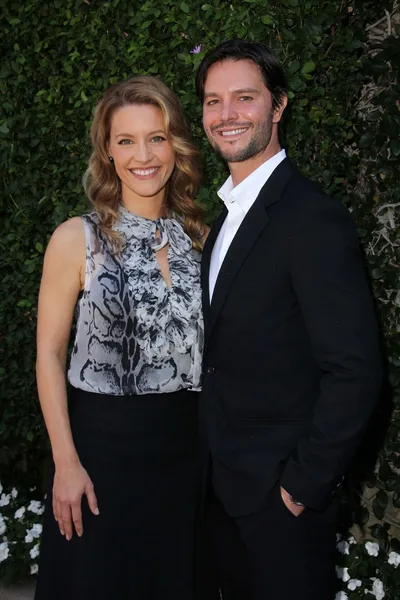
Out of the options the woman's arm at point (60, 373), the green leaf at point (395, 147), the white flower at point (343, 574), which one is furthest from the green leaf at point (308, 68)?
the white flower at point (343, 574)

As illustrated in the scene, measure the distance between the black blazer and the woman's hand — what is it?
0.54 m

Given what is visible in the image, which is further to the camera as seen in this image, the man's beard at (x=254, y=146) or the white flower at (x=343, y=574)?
the white flower at (x=343, y=574)

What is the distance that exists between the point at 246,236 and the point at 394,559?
6.90 ft

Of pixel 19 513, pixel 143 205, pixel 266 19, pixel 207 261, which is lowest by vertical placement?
pixel 19 513

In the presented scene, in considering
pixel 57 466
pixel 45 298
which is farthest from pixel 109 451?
pixel 45 298

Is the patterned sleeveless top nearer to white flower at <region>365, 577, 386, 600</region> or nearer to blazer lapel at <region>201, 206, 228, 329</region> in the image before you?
blazer lapel at <region>201, 206, 228, 329</region>

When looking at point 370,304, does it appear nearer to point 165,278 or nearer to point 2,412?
point 165,278

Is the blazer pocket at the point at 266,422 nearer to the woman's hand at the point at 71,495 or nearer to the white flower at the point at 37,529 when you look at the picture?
the woman's hand at the point at 71,495

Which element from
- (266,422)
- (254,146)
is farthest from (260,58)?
(266,422)

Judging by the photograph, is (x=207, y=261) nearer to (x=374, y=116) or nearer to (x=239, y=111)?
(x=239, y=111)

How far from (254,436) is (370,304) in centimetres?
62

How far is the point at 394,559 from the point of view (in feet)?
12.7

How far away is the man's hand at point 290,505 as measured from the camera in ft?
8.25

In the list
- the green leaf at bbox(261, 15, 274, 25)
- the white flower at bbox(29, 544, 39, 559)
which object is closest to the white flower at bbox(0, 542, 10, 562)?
the white flower at bbox(29, 544, 39, 559)
